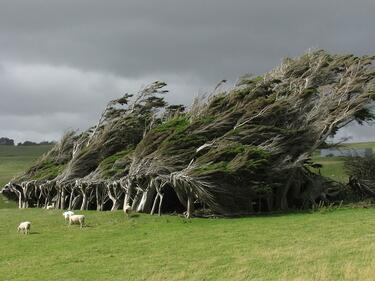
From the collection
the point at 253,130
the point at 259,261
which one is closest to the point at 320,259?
the point at 259,261

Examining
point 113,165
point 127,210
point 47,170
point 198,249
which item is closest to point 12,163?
point 47,170

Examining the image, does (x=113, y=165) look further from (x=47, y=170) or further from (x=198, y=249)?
(x=198, y=249)

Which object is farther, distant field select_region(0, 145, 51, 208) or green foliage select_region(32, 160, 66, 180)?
distant field select_region(0, 145, 51, 208)

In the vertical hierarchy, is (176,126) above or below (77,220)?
above

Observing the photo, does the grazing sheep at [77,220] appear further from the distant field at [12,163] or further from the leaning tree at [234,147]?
the distant field at [12,163]

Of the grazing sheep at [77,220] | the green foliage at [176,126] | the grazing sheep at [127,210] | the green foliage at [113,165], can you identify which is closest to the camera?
the grazing sheep at [77,220]

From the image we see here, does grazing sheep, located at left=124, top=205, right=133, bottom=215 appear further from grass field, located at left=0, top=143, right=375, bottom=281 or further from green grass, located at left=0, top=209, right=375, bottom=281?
green grass, located at left=0, top=209, right=375, bottom=281

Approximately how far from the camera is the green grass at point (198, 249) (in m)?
15.8

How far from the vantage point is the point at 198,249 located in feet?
66.4

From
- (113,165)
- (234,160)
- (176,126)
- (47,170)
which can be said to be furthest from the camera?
(47,170)

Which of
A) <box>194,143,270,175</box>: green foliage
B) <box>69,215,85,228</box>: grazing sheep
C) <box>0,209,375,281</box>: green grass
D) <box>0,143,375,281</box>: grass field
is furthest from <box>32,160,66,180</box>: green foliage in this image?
<box>194,143,270,175</box>: green foliage

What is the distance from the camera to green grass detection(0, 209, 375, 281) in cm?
1575

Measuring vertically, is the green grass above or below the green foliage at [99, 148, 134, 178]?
below

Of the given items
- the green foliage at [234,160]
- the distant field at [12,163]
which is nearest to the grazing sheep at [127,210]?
the green foliage at [234,160]
